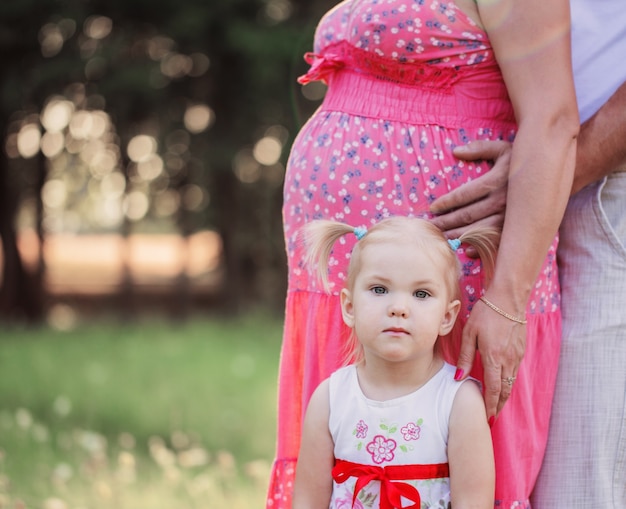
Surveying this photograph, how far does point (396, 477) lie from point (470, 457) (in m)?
0.16

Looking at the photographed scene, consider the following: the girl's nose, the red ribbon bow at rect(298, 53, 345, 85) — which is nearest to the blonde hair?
the girl's nose

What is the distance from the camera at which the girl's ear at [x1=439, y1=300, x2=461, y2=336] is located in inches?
74.0

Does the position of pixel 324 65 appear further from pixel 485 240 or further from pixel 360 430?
pixel 360 430

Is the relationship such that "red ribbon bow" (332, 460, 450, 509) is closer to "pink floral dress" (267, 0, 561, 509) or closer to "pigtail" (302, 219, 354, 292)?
"pink floral dress" (267, 0, 561, 509)

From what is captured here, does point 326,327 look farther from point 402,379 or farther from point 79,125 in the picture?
point 79,125

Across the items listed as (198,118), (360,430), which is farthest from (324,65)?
(198,118)

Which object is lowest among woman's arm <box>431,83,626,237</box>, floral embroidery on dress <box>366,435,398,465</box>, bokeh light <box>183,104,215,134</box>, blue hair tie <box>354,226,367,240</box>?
floral embroidery on dress <box>366,435,398,465</box>

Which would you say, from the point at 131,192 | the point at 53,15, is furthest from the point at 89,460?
the point at 131,192

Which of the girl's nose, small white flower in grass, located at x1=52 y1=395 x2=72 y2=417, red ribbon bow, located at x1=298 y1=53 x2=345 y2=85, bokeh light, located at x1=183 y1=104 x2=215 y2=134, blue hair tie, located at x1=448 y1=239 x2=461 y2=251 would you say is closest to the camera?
the girl's nose

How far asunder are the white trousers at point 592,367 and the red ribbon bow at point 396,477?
39 centimetres

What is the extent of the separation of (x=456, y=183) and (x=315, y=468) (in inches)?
28.1

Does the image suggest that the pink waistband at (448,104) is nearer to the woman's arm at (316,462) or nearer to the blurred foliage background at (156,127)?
the woman's arm at (316,462)

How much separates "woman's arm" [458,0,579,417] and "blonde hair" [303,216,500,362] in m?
0.07

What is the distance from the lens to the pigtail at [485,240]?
6.38 feet
